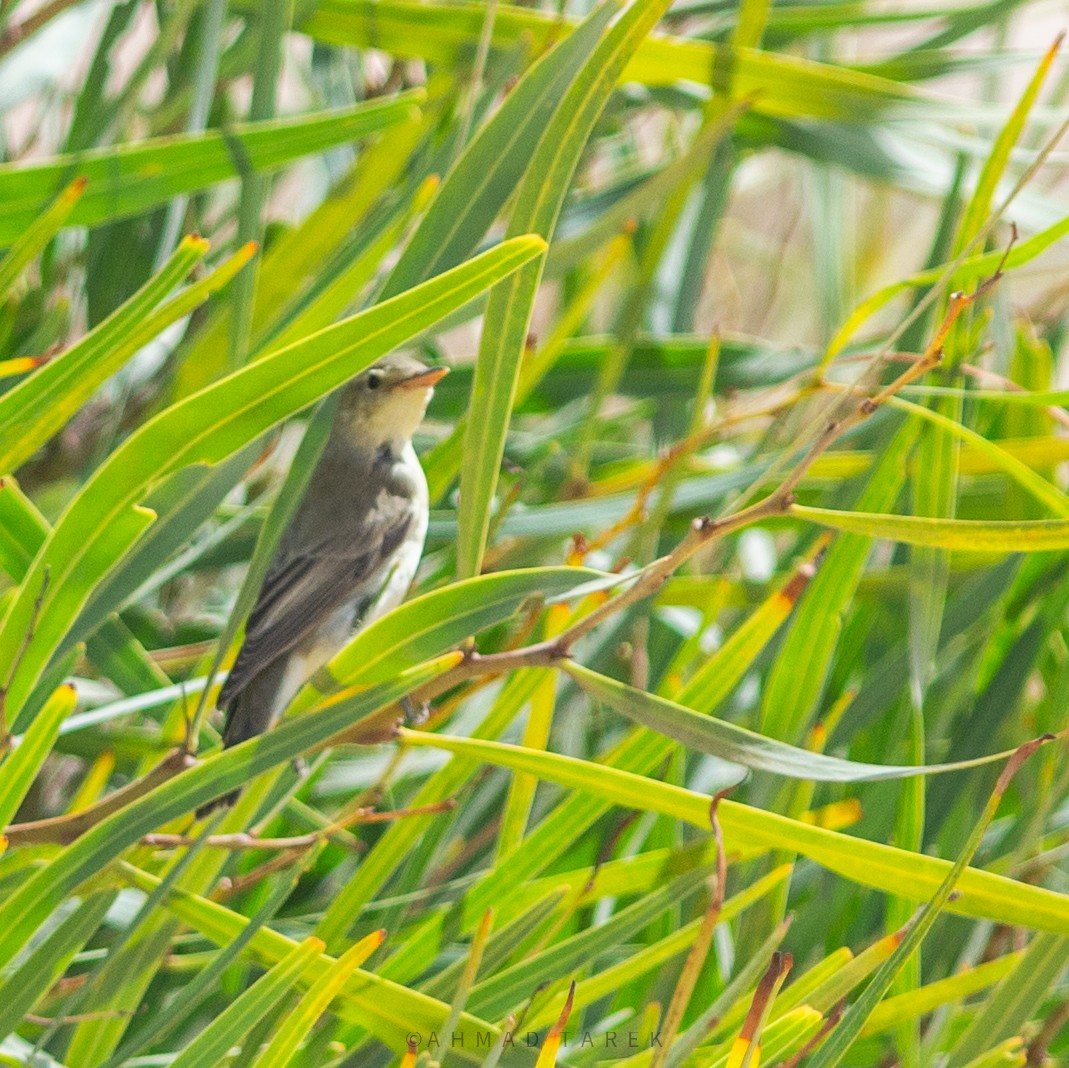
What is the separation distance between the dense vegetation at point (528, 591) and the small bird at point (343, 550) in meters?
0.04

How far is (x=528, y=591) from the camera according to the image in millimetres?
583

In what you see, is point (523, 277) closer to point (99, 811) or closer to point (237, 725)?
point (99, 811)

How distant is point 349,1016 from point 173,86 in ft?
2.50

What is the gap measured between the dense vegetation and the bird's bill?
10 cm

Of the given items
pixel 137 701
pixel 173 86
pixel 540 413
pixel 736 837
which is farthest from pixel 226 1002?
pixel 173 86

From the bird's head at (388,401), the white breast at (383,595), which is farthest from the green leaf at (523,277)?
the bird's head at (388,401)

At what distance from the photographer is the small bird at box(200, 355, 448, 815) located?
0.96m

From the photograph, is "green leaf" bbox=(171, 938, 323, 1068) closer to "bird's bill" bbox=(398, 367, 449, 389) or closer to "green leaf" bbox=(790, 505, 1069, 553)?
"green leaf" bbox=(790, 505, 1069, 553)

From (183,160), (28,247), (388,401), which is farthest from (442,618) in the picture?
(388,401)

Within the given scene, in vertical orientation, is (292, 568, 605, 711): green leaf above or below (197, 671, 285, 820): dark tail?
above

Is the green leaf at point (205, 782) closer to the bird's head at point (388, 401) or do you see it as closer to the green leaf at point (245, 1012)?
the green leaf at point (245, 1012)

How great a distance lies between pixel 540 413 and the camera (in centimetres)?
121

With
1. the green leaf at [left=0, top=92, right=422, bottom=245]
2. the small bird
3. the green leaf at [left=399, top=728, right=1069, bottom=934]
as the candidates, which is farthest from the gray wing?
the green leaf at [left=399, top=728, right=1069, bottom=934]

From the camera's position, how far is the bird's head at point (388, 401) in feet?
3.42
